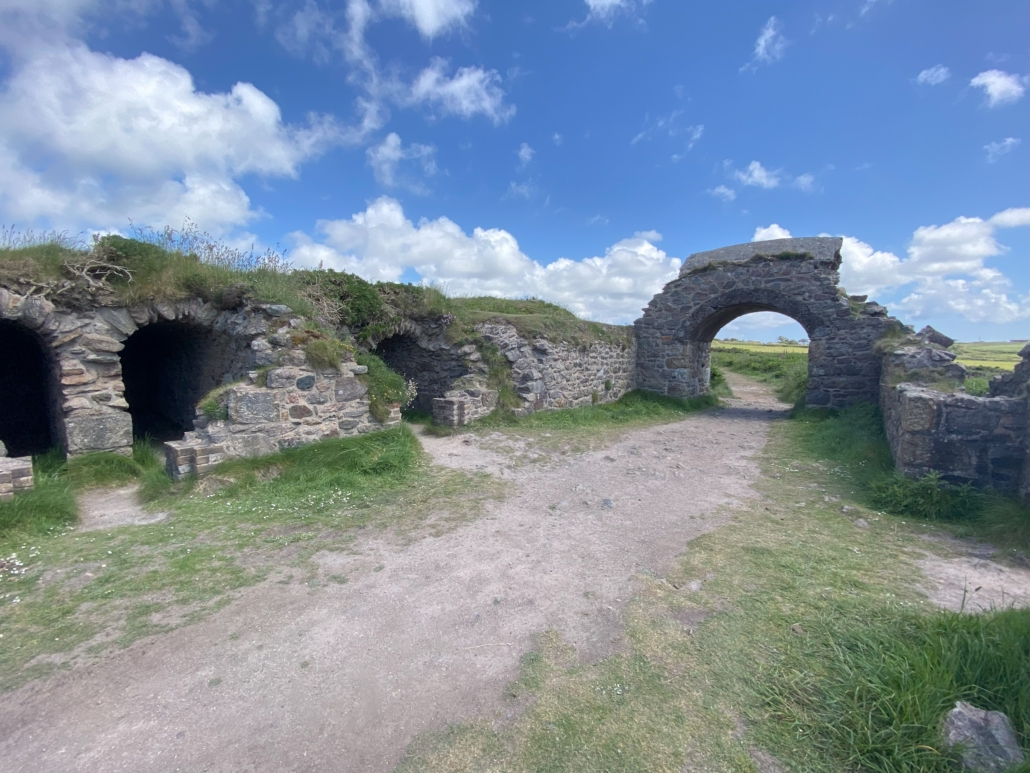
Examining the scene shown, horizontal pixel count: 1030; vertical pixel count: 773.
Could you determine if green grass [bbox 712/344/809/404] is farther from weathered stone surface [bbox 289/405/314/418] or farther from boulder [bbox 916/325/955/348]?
weathered stone surface [bbox 289/405/314/418]

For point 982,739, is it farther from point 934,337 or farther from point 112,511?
point 934,337

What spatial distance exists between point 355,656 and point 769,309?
15.1 m

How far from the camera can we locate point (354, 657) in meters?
2.91

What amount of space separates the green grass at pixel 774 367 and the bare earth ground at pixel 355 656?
1488cm

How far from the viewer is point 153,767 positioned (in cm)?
217

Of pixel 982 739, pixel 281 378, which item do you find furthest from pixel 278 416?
pixel 982 739

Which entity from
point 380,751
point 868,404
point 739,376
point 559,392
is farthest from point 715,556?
point 739,376

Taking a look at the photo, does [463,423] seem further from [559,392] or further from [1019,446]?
[1019,446]

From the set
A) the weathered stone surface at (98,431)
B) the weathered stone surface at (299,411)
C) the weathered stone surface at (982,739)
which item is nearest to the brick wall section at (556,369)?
the weathered stone surface at (299,411)

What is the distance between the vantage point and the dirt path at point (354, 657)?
2283mm

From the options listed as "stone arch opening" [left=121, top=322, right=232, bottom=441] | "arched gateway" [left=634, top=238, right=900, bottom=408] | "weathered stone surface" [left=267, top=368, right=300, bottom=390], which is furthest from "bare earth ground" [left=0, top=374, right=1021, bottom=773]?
"arched gateway" [left=634, top=238, right=900, bottom=408]

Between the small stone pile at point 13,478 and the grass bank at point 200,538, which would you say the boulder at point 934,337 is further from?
the small stone pile at point 13,478

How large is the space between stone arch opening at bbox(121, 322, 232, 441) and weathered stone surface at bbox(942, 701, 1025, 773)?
355 inches

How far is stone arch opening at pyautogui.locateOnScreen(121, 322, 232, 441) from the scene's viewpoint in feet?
28.3
